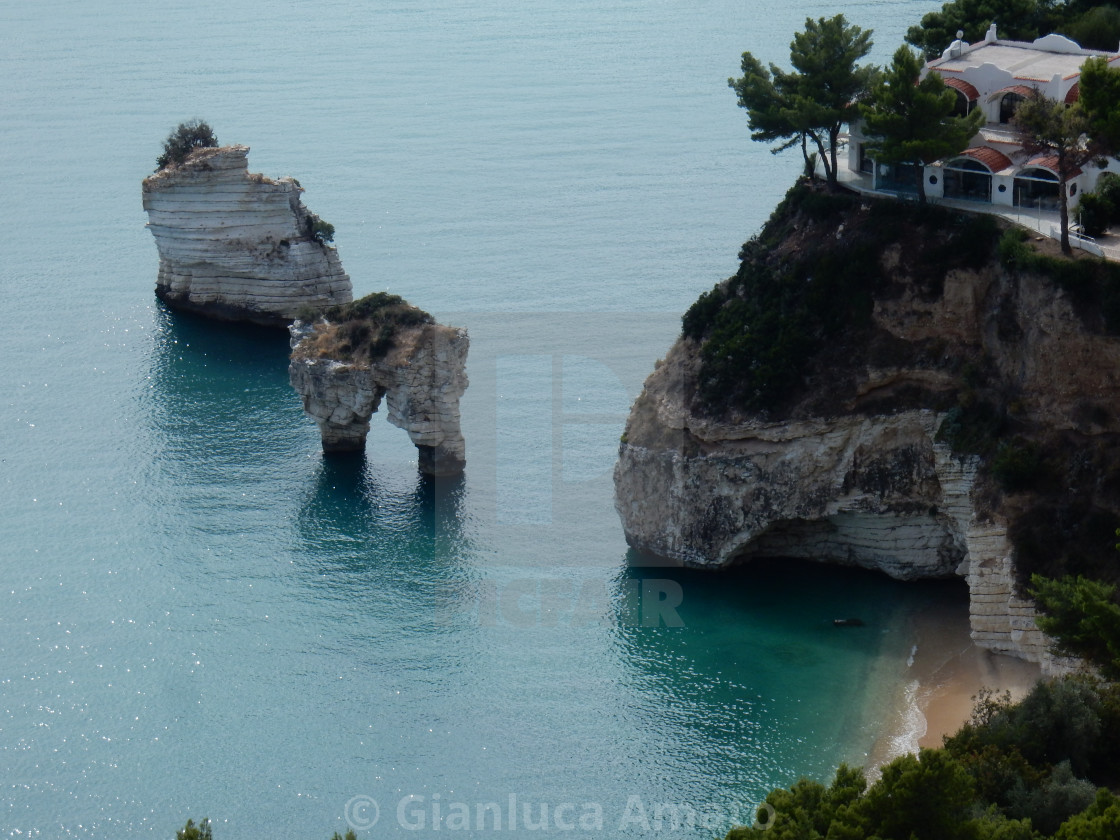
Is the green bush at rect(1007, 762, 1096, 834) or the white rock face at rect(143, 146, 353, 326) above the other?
the white rock face at rect(143, 146, 353, 326)

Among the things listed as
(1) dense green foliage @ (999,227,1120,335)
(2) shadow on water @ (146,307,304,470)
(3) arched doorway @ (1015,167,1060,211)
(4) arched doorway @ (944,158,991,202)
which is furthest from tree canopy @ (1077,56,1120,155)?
(2) shadow on water @ (146,307,304,470)

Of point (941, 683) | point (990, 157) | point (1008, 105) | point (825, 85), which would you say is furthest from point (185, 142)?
point (941, 683)

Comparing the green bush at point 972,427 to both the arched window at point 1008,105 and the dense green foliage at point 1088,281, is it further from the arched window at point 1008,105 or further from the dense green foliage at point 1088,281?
the arched window at point 1008,105

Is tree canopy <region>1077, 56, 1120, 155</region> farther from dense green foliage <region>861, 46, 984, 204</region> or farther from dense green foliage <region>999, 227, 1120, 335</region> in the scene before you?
dense green foliage <region>861, 46, 984, 204</region>

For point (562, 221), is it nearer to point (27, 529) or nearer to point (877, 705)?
point (27, 529)

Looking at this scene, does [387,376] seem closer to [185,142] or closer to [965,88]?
[965,88]
